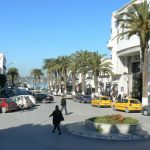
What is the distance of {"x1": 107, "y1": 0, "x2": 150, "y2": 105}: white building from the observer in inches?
2477

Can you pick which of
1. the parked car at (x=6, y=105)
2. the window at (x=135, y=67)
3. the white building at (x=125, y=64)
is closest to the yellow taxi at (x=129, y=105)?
the parked car at (x=6, y=105)

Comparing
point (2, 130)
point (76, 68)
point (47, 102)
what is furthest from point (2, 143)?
point (76, 68)

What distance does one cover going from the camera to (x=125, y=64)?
230 feet

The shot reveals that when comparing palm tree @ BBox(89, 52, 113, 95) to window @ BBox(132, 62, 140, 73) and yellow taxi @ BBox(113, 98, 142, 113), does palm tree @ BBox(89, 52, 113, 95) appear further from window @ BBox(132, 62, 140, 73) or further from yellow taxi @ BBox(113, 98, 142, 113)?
yellow taxi @ BBox(113, 98, 142, 113)

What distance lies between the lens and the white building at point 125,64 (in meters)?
62.9

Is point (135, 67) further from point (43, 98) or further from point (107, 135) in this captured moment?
point (107, 135)

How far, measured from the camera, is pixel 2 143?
17781 mm

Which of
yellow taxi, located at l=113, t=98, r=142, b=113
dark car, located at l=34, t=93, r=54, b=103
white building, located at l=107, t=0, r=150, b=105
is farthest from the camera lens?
white building, located at l=107, t=0, r=150, b=105

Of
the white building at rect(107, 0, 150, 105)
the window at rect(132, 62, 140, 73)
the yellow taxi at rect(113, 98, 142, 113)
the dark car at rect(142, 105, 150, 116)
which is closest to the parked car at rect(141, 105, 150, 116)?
the dark car at rect(142, 105, 150, 116)

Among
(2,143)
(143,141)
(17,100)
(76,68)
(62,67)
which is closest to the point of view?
(2,143)

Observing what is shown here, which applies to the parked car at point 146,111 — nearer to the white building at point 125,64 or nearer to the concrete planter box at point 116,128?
the concrete planter box at point 116,128

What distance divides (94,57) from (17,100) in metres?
27.7

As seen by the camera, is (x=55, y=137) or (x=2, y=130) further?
(x=2, y=130)

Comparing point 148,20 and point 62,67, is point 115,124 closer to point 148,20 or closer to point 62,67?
point 148,20
